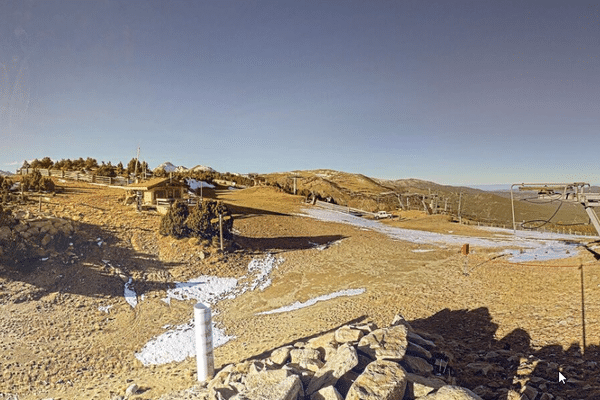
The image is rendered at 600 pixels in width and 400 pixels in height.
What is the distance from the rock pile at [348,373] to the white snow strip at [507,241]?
702 cm

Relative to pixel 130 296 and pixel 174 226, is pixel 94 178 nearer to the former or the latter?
pixel 174 226

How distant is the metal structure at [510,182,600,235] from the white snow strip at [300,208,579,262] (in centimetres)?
173

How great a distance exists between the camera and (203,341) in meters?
7.79

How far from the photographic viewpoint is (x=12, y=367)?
977 centimetres

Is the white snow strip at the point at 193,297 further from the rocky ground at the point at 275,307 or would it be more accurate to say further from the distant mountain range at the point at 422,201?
the distant mountain range at the point at 422,201

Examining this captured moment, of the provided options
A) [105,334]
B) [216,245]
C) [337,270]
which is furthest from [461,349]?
[216,245]

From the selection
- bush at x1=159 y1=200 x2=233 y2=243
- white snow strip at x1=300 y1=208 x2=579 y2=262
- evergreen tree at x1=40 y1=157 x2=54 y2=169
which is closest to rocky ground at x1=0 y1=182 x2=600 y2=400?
bush at x1=159 y1=200 x2=233 y2=243

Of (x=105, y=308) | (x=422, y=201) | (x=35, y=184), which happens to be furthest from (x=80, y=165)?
(x=422, y=201)

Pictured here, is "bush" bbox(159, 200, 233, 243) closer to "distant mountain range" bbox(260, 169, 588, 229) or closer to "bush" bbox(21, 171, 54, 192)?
"bush" bbox(21, 171, 54, 192)

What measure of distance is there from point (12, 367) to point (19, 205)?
18.5m

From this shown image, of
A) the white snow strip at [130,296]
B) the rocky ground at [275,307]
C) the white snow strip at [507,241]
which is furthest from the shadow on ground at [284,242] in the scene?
the white snow strip at [130,296]

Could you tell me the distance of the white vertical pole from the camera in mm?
7715

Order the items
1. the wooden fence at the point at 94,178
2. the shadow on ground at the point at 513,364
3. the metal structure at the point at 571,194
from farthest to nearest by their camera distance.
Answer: the wooden fence at the point at 94,178
the metal structure at the point at 571,194
the shadow on ground at the point at 513,364

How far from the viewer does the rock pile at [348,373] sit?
5578mm
